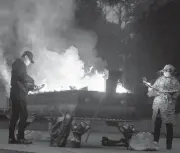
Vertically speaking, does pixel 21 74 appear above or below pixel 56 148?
above

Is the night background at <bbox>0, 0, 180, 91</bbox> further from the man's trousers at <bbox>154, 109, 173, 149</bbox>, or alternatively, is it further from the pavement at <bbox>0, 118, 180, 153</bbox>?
the man's trousers at <bbox>154, 109, 173, 149</bbox>

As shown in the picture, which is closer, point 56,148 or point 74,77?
point 56,148

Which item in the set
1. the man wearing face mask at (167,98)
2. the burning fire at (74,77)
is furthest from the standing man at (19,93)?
the burning fire at (74,77)

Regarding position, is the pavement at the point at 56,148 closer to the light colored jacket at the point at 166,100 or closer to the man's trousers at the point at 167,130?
the man's trousers at the point at 167,130

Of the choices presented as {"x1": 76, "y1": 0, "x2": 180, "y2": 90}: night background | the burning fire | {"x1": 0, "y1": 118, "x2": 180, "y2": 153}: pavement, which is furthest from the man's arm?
{"x1": 76, "y1": 0, "x2": 180, "y2": 90}: night background

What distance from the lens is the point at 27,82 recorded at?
29.9ft

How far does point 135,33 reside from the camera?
17.0 metres

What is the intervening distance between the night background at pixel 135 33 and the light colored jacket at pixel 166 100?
6.36 m

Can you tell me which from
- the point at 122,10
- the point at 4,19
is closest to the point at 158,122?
the point at 122,10

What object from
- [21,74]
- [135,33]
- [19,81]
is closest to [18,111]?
[19,81]

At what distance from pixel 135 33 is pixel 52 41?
6770 millimetres

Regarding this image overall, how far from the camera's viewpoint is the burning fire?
17.1 meters

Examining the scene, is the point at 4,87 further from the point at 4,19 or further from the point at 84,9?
the point at 84,9

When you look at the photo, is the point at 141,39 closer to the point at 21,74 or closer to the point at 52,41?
the point at 52,41
